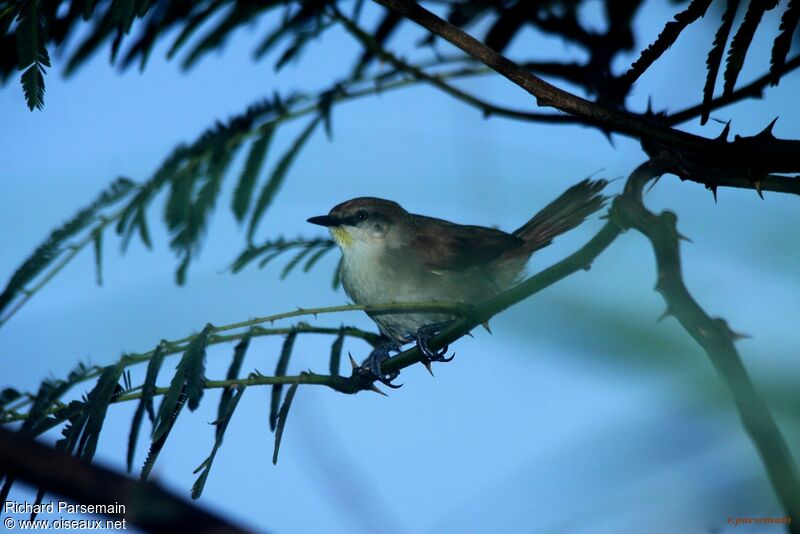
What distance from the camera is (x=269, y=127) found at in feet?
15.1

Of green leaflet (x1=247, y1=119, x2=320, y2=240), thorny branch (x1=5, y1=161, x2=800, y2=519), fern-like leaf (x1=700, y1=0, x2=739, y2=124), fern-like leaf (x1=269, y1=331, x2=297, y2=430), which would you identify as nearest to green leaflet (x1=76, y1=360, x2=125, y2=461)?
thorny branch (x1=5, y1=161, x2=800, y2=519)

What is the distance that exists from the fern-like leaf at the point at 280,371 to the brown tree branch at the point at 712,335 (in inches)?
68.8

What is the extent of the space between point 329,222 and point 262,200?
0.87 metres

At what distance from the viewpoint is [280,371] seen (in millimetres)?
3520

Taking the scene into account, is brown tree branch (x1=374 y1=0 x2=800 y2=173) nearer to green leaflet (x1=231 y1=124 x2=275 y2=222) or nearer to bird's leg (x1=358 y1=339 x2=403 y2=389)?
bird's leg (x1=358 y1=339 x2=403 y2=389)

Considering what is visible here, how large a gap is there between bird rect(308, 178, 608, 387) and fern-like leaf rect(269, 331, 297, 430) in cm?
80

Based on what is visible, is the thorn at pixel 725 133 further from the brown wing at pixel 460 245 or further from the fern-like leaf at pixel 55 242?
the fern-like leaf at pixel 55 242

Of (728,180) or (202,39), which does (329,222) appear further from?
(728,180)

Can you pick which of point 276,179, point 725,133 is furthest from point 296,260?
point 725,133

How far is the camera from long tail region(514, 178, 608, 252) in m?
4.69

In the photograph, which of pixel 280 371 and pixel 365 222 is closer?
pixel 280 371

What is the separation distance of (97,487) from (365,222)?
15.3 ft

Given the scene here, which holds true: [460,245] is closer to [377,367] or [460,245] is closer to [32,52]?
[377,367]

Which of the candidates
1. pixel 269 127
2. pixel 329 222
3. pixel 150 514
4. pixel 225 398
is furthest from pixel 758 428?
pixel 329 222
